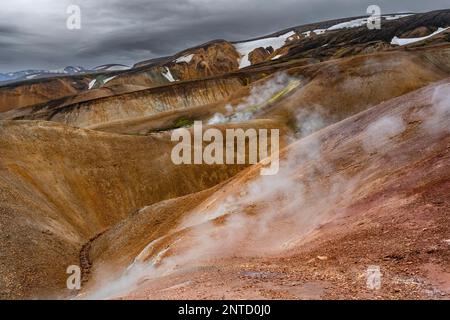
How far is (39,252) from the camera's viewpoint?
2758cm

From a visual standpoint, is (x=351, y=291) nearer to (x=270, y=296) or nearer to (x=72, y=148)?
(x=270, y=296)

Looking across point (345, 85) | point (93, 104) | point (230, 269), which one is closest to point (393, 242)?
point (230, 269)

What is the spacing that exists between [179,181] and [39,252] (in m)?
26.7
